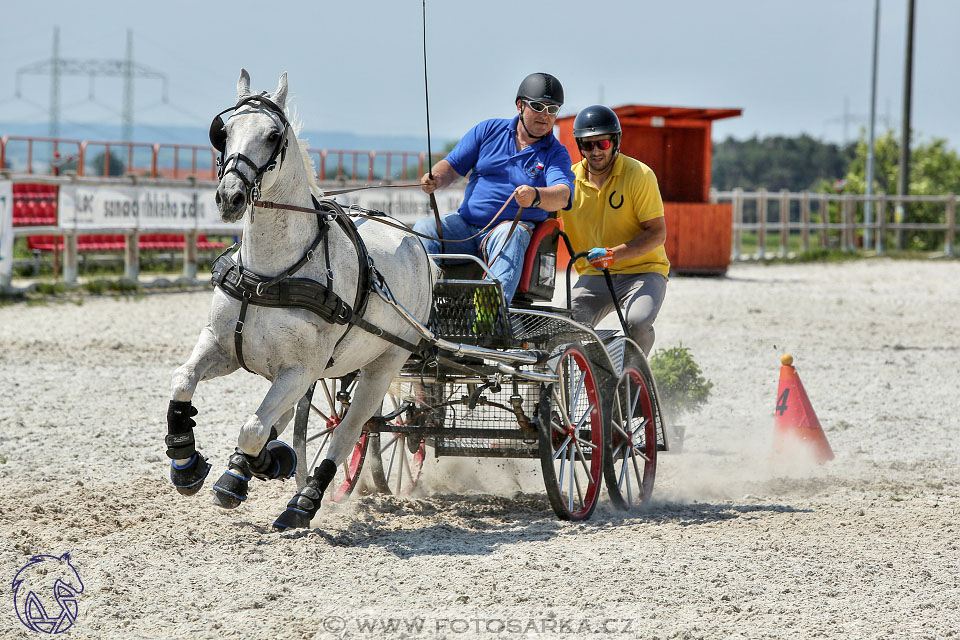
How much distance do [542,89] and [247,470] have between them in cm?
235

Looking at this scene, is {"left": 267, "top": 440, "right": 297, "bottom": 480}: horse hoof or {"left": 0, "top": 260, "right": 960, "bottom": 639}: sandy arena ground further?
{"left": 267, "top": 440, "right": 297, "bottom": 480}: horse hoof

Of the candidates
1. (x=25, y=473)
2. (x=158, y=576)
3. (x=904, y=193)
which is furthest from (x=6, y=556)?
(x=904, y=193)

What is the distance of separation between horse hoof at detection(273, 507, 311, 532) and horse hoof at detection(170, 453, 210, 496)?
474 mm

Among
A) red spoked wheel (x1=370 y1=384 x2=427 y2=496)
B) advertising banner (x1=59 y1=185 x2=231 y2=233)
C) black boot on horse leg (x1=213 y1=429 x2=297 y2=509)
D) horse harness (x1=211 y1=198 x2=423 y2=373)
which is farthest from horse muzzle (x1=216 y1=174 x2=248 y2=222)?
advertising banner (x1=59 y1=185 x2=231 y2=233)

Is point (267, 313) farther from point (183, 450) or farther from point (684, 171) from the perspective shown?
point (684, 171)

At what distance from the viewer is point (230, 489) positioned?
13.6ft

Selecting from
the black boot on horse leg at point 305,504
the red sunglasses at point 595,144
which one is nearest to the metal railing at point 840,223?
the red sunglasses at point 595,144

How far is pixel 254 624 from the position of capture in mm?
3533

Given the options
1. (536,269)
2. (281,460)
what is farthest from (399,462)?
(281,460)

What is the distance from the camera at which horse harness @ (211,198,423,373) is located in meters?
4.16

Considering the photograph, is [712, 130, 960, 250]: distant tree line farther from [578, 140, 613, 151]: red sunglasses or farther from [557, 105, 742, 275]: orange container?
[578, 140, 613, 151]: red sunglasses

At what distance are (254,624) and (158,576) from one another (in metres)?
0.67

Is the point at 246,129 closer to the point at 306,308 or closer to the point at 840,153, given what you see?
the point at 306,308

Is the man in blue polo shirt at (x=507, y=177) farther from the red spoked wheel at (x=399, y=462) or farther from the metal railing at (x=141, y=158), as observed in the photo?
the metal railing at (x=141, y=158)
